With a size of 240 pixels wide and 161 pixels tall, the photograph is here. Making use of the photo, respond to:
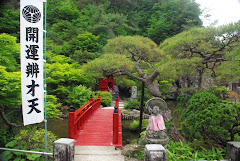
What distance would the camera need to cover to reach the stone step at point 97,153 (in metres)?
5.05

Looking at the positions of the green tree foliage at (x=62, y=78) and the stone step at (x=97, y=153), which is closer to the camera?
the stone step at (x=97, y=153)

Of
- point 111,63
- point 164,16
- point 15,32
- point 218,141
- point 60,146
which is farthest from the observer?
point 164,16

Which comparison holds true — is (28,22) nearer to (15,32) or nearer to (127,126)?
(127,126)

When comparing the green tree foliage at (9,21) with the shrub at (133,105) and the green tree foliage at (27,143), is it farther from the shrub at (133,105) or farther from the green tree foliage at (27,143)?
the green tree foliage at (27,143)

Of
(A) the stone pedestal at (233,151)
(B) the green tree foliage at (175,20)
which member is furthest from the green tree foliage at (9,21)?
(A) the stone pedestal at (233,151)

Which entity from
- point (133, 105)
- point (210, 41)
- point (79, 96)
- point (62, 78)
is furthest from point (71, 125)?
point (133, 105)

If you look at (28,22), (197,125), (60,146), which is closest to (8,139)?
(60,146)

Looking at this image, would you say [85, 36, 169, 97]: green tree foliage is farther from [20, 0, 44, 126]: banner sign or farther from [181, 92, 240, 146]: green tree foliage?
[20, 0, 44, 126]: banner sign

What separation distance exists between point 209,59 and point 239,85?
13313 millimetres

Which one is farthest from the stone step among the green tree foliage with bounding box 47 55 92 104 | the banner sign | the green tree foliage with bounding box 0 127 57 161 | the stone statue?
the green tree foliage with bounding box 47 55 92 104

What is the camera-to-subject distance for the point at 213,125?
16.0 feet

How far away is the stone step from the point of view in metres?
5.05

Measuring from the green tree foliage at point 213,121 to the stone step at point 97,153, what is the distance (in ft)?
7.58

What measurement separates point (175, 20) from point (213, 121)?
69.9 ft
